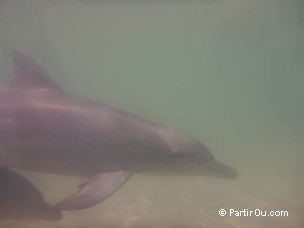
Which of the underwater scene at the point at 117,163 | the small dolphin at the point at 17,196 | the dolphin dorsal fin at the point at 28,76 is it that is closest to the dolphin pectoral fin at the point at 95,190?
the underwater scene at the point at 117,163

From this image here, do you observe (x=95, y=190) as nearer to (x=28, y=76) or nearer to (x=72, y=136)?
(x=72, y=136)

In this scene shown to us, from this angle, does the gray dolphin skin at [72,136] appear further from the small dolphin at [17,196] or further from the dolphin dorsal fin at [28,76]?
the small dolphin at [17,196]

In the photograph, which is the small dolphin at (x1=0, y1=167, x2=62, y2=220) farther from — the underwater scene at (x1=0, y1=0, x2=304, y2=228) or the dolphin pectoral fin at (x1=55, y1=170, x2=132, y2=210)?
the dolphin pectoral fin at (x1=55, y1=170, x2=132, y2=210)

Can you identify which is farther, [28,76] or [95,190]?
[28,76]

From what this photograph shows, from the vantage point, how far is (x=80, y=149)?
3957mm

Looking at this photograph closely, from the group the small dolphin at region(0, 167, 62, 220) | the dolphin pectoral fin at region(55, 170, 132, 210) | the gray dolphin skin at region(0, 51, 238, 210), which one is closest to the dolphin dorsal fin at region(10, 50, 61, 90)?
the gray dolphin skin at region(0, 51, 238, 210)

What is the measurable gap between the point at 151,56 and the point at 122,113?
2088cm

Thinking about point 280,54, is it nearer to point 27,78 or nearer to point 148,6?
point 27,78

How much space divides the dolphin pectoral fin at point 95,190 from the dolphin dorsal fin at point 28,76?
1123 millimetres

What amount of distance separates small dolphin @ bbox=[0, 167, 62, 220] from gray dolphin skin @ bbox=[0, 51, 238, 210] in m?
0.15

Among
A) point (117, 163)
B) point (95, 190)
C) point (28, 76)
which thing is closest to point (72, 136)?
point (117, 163)

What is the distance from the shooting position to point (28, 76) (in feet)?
13.3

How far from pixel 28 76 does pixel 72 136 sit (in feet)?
2.68

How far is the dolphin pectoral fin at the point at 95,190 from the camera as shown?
3.24m
